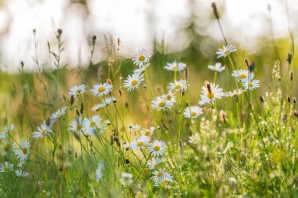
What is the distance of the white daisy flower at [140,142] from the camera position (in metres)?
2.31

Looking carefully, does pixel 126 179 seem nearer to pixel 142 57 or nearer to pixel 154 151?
pixel 154 151

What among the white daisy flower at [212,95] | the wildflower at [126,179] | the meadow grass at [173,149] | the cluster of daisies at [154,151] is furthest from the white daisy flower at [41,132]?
the wildflower at [126,179]

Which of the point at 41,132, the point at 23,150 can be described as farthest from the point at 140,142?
the point at 23,150

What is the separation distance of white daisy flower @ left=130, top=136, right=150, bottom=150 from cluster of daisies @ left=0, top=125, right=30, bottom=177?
0.53m

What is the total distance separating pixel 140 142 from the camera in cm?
236

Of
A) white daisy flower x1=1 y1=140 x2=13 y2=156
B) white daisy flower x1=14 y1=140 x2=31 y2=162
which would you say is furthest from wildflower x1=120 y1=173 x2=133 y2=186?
white daisy flower x1=1 y1=140 x2=13 y2=156

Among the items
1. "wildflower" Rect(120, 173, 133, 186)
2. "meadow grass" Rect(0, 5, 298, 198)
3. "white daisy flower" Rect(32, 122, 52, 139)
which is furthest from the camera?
"white daisy flower" Rect(32, 122, 52, 139)

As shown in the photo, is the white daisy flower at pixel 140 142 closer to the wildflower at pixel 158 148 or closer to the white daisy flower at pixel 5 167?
the wildflower at pixel 158 148

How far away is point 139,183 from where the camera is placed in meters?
2.33

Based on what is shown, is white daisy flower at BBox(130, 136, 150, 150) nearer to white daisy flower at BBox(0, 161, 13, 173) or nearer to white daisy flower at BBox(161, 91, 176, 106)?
white daisy flower at BBox(161, 91, 176, 106)

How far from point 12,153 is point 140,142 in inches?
32.6

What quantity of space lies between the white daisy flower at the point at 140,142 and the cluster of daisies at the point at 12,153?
528 mm

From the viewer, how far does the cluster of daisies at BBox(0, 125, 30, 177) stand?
8.31 feet

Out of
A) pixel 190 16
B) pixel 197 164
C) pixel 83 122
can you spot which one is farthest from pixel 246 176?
pixel 190 16
